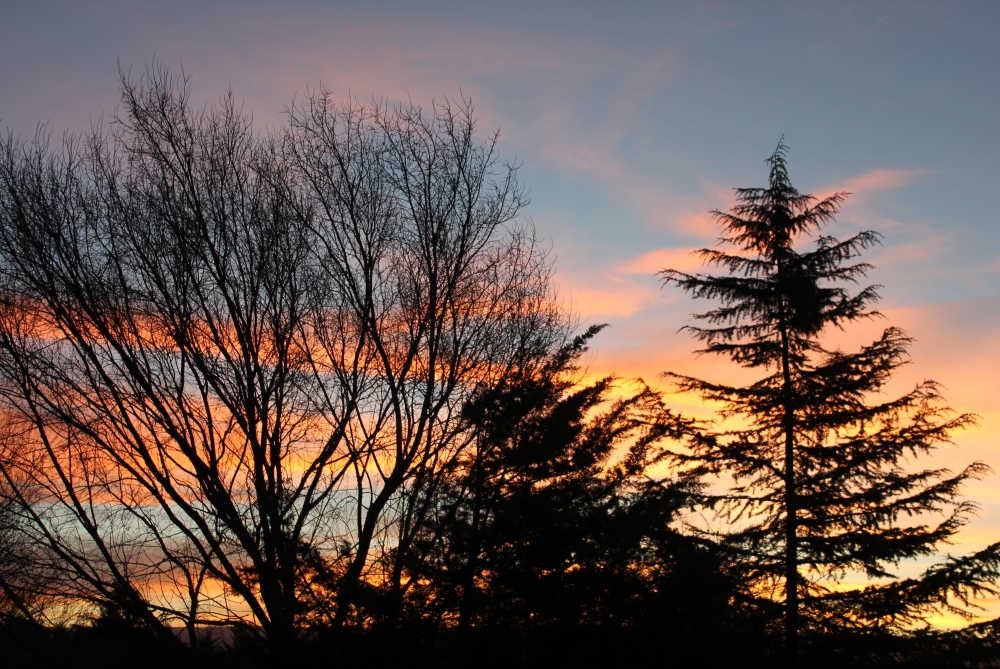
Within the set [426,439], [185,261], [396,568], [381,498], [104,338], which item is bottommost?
[396,568]

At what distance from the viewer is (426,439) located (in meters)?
14.4

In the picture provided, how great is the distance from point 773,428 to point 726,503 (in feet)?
6.45

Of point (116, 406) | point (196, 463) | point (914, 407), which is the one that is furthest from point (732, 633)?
point (116, 406)

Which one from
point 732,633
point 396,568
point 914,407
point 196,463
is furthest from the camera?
point 914,407

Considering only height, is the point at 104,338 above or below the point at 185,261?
below

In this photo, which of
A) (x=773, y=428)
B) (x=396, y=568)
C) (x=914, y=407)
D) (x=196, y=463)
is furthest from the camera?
(x=773, y=428)

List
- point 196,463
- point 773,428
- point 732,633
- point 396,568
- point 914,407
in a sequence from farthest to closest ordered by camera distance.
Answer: point 773,428
point 914,407
point 732,633
point 396,568
point 196,463

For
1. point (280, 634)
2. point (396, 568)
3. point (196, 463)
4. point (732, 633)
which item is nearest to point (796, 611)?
point (732, 633)

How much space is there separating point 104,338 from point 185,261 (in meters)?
1.78

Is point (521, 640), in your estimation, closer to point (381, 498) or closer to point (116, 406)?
point (381, 498)

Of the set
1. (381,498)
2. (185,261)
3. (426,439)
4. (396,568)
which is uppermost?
(185,261)

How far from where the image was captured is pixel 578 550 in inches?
622

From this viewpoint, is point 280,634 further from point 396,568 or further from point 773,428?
point 773,428

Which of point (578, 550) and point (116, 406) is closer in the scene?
point (116, 406)
